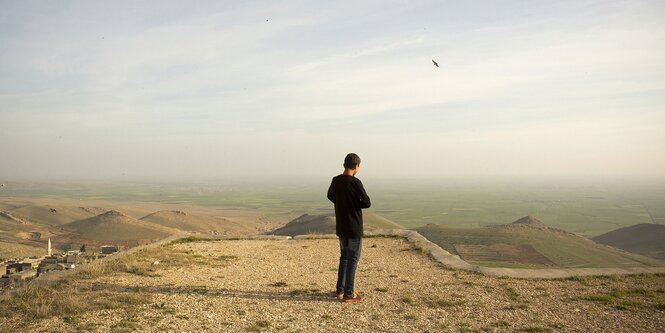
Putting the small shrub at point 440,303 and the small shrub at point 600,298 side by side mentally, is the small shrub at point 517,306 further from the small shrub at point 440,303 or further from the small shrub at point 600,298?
the small shrub at point 600,298

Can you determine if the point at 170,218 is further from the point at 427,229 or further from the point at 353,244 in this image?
the point at 353,244

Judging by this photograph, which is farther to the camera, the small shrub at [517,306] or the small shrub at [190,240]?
the small shrub at [190,240]

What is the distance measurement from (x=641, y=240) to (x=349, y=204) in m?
81.1

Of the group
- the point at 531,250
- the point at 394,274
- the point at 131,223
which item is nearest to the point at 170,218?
the point at 131,223

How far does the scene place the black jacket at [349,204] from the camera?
7247 millimetres

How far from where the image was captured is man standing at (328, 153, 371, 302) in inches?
286

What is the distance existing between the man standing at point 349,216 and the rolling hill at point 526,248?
3799 cm

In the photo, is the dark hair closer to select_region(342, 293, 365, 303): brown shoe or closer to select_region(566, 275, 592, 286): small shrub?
select_region(342, 293, 365, 303): brown shoe

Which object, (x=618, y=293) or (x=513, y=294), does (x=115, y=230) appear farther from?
(x=618, y=293)

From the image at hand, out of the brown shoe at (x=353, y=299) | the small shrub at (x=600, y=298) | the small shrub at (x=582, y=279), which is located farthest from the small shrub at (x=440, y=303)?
the small shrub at (x=582, y=279)

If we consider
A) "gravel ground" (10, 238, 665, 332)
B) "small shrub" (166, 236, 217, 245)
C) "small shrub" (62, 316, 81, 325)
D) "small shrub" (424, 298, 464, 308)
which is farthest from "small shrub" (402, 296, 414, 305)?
"small shrub" (166, 236, 217, 245)

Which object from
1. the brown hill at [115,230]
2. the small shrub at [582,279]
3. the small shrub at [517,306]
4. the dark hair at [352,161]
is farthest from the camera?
the brown hill at [115,230]

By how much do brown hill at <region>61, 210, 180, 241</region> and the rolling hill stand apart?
134 feet

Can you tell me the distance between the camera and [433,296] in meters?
7.84
